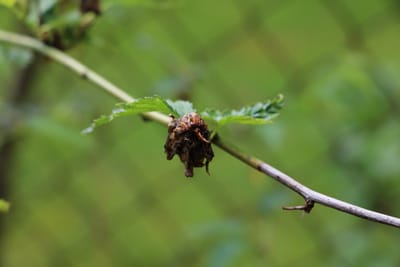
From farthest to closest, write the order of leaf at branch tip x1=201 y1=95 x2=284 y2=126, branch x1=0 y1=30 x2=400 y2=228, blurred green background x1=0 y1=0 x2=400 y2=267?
1. blurred green background x1=0 y1=0 x2=400 y2=267
2. leaf at branch tip x1=201 y1=95 x2=284 y2=126
3. branch x1=0 y1=30 x2=400 y2=228

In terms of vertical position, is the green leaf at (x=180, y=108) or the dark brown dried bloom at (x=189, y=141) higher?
the green leaf at (x=180, y=108)

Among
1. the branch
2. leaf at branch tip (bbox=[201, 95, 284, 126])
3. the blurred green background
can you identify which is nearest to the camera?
the branch

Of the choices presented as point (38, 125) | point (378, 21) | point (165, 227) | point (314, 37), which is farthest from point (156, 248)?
point (38, 125)

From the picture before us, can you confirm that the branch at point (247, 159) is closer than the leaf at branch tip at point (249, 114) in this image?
Yes

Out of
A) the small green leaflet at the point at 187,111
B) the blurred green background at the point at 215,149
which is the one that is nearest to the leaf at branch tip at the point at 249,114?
the small green leaflet at the point at 187,111

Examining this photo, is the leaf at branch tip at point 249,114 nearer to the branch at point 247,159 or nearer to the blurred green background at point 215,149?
the branch at point 247,159

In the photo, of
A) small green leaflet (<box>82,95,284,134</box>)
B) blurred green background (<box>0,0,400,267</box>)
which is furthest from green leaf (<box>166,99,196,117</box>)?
blurred green background (<box>0,0,400,267</box>)

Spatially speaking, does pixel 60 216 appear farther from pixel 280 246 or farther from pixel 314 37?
pixel 314 37

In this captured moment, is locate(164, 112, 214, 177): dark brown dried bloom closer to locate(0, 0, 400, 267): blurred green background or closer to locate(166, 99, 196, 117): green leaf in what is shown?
locate(166, 99, 196, 117): green leaf
